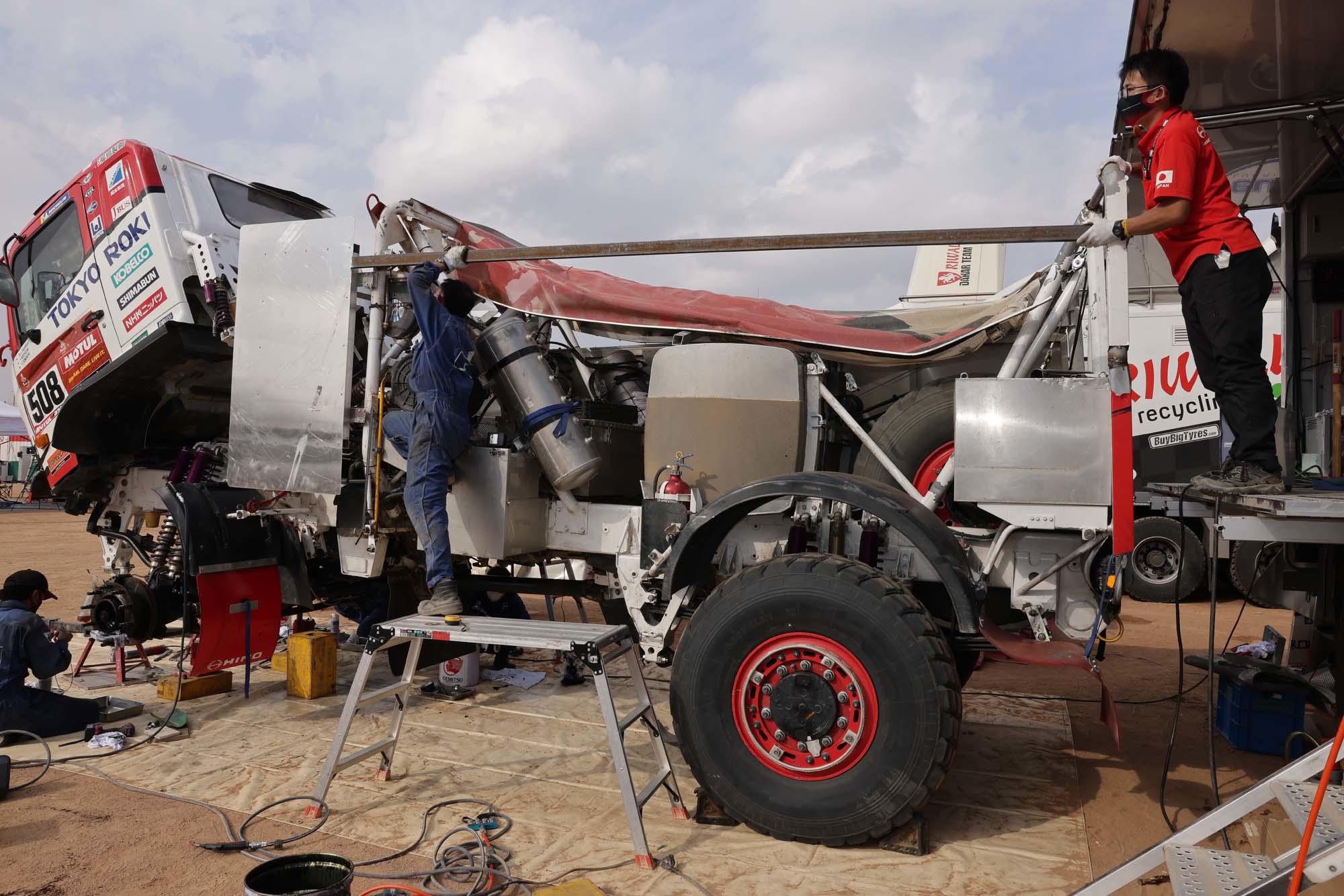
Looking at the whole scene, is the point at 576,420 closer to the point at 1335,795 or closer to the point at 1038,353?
the point at 1038,353

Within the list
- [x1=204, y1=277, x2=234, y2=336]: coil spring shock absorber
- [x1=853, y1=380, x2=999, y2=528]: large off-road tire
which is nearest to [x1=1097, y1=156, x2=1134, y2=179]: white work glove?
[x1=853, y1=380, x2=999, y2=528]: large off-road tire

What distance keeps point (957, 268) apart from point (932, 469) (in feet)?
28.4

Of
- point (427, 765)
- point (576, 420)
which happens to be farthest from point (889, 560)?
point (427, 765)

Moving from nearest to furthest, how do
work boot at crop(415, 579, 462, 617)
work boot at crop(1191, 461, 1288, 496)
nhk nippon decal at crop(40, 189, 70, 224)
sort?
work boot at crop(1191, 461, 1288, 496) → work boot at crop(415, 579, 462, 617) → nhk nippon decal at crop(40, 189, 70, 224)

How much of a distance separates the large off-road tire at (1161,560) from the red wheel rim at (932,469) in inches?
272

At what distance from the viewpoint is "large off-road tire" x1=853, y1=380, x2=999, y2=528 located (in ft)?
13.3

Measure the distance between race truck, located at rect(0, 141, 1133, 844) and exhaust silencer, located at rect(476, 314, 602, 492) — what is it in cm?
2

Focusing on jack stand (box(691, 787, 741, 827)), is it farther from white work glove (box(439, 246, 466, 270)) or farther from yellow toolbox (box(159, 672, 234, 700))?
yellow toolbox (box(159, 672, 234, 700))

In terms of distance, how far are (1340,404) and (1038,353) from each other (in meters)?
3.04

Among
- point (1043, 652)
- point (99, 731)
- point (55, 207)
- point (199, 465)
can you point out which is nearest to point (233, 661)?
point (99, 731)

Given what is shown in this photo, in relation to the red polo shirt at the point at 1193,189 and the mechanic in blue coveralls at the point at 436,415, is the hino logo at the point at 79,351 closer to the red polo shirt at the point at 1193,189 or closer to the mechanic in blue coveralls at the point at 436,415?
the mechanic in blue coveralls at the point at 436,415

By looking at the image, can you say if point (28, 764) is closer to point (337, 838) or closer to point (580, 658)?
point (337, 838)

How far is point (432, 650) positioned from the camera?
554 centimetres

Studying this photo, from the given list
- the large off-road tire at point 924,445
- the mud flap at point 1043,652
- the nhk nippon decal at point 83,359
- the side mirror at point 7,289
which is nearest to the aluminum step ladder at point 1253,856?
the mud flap at point 1043,652
